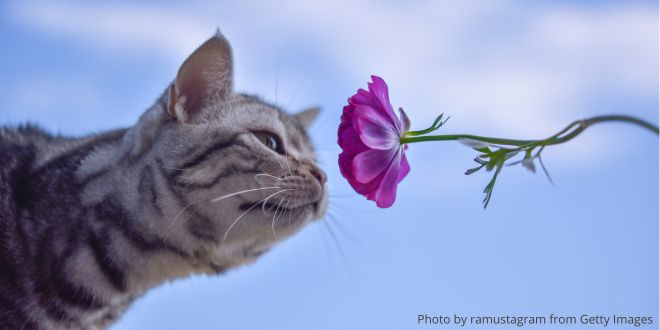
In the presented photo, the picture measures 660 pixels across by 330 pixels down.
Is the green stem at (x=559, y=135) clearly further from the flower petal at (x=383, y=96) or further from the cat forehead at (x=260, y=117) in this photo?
the cat forehead at (x=260, y=117)

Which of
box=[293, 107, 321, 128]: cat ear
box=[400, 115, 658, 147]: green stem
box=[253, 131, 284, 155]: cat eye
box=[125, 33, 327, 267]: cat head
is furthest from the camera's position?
box=[293, 107, 321, 128]: cat ear

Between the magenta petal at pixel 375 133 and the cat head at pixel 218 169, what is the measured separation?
1.61ft

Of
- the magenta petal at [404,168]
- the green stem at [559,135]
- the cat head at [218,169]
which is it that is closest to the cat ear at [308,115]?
the cat head at [218,169]

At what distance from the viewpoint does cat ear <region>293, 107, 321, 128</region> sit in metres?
1.42

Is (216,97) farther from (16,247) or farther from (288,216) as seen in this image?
(16,247)

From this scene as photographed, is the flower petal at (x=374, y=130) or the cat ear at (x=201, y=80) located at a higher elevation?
the cat ear at (x=201, y=80)

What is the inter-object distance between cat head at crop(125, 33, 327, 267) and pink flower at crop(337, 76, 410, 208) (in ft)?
1.54

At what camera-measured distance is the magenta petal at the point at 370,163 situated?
55 centimetres

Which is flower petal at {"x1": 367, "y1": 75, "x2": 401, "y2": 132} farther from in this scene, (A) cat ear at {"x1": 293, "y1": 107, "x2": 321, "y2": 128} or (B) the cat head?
(A) cat ear at {"x1": 293, "y1": 107, "x2": 321, "y2": 128}

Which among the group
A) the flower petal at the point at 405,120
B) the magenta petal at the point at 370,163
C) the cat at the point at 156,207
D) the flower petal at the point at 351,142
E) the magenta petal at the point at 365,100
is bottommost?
the cat at the point at 156,207

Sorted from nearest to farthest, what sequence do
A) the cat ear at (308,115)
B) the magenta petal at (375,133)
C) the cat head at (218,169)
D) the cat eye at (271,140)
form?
1. the magenta petal at (375,133)
2. the cat head at (218,169)
3. the cat eye at (271,140)
4. the cat ear at (308,115)

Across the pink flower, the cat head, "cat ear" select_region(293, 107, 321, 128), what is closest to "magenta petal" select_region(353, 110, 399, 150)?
the pink flower

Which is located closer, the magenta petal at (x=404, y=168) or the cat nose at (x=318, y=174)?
the magenta petal at (x=404, y=168)

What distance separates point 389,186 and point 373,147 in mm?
44
